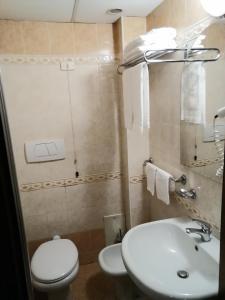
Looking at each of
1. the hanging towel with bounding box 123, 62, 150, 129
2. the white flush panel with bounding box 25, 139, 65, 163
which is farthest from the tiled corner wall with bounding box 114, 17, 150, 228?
the white flush panel with bounding box 25, 139, 65, 163

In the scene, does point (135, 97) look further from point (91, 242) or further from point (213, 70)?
point (91, 242)

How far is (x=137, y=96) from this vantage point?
1.61m

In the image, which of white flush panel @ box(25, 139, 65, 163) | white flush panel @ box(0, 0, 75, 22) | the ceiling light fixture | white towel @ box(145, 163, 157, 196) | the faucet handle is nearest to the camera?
the faucet handle

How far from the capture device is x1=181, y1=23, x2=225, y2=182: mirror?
119 cm

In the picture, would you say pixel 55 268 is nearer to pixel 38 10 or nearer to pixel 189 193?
pixel 189 193

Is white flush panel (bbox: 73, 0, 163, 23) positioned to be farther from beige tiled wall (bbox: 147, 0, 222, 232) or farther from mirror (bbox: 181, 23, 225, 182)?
mirror (bbox: 181, 23, 225, 182)

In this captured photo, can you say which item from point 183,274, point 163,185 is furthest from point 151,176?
point 183,274

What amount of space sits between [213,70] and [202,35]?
21 cm

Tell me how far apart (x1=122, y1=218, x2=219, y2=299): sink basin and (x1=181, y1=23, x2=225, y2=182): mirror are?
0.37 metres

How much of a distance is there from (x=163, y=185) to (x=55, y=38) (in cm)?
146

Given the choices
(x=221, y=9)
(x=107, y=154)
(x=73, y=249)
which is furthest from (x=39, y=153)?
(x=221, y=9)

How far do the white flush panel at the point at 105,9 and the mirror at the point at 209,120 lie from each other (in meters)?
0.66

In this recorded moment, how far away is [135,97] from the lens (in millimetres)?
1654

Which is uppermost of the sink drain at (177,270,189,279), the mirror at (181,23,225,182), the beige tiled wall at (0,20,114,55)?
the beige tiled wall at (0,20,114,55)
